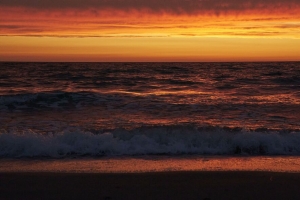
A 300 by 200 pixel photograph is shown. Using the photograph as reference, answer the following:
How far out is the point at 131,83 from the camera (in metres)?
24.0

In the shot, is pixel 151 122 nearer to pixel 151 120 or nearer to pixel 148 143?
pixel 151 120

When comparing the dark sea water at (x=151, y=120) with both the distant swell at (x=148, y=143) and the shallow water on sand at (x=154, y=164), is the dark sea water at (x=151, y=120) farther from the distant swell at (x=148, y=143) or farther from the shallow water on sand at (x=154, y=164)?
the shallow water on sand at (x=154, y=164)

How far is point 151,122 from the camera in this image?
1216cm

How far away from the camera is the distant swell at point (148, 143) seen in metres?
8.61

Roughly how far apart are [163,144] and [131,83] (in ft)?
48.7
